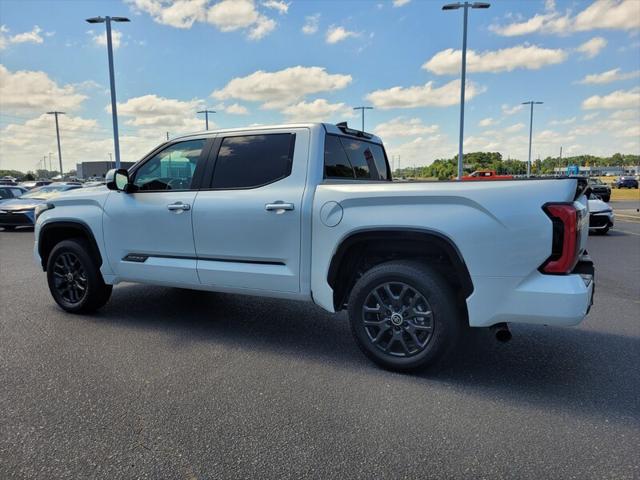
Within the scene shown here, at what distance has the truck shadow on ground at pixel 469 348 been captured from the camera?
3364 millimetres

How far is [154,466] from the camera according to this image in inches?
98.9

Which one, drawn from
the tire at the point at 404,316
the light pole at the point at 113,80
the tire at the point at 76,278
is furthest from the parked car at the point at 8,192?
the tire at the point at 404,316

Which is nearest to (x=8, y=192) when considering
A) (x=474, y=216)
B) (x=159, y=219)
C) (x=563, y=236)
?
(x=159, y=219)

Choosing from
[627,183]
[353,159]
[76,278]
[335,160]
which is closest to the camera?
[335,160]

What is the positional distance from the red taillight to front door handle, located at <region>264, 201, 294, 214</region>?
1890 millimetres

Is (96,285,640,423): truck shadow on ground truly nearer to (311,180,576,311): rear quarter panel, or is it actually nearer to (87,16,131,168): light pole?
(311,180,576,311): rear quarter panel

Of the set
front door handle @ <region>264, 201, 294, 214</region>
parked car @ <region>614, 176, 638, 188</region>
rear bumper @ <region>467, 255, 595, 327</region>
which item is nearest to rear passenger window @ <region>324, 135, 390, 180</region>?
front door handle @ <region>264, 201, 294, 214</region>

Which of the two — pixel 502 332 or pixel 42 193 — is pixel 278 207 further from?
pixel 42 193

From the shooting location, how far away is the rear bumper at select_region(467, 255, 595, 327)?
305 centimetres

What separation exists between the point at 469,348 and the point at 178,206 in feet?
9.68

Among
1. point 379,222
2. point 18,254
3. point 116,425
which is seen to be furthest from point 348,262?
point 18,254

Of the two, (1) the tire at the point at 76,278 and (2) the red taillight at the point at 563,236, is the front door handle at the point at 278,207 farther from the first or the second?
(1) the tire at the point at 76,278

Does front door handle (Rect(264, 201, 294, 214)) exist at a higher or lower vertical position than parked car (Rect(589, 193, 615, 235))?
higher

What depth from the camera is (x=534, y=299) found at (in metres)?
3.13
